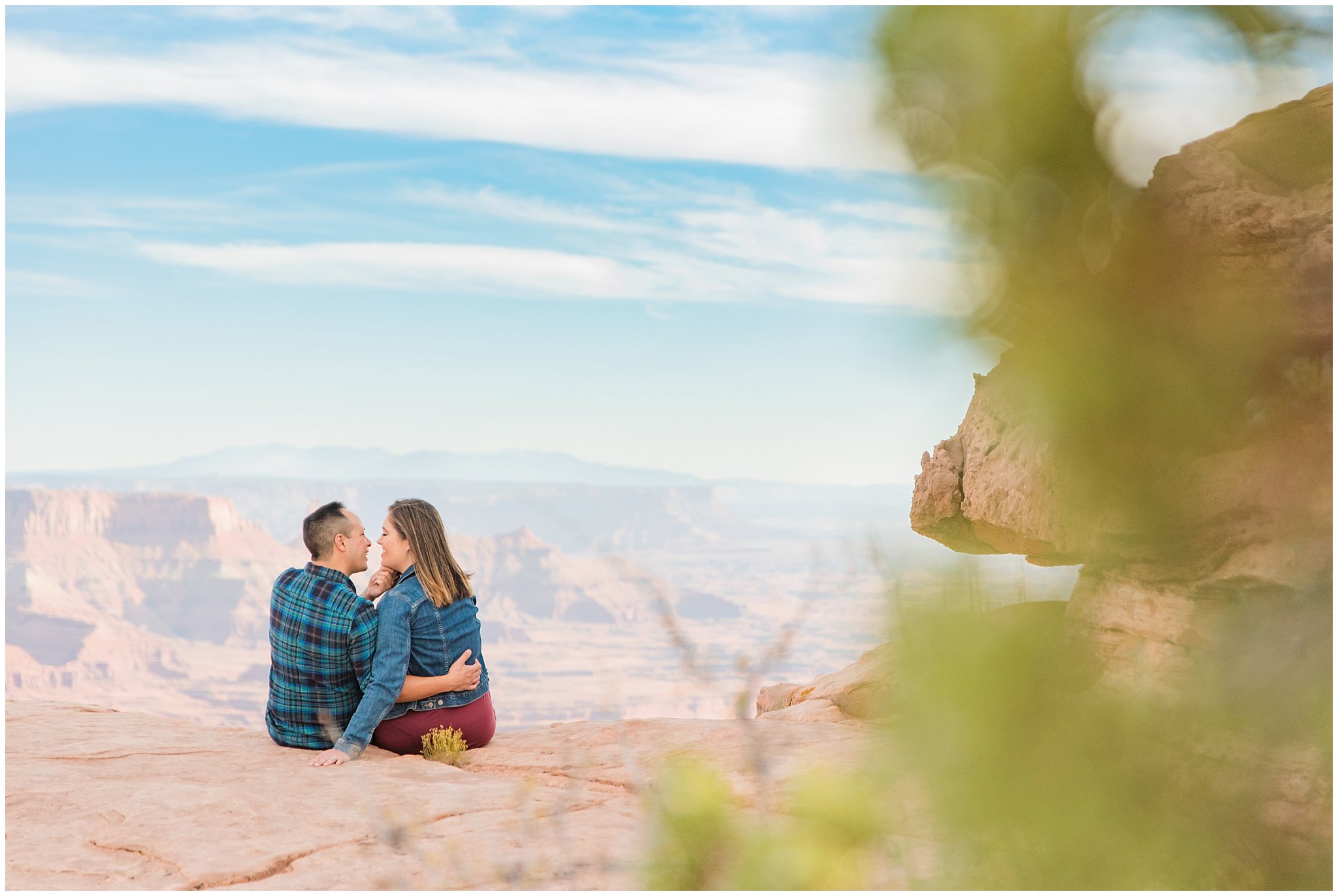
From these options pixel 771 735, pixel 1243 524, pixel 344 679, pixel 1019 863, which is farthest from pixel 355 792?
pixel 1243 524

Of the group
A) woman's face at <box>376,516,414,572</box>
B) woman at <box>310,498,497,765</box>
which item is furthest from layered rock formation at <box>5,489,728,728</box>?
woman's face at <box>376,516,414,572</box>

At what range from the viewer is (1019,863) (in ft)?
4.70

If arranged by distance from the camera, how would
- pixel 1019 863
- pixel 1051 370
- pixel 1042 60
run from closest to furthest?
pixel 1019 863 < pixel 1051 370 < pixel 1042 60

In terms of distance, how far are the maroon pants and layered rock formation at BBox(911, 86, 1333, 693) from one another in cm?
440

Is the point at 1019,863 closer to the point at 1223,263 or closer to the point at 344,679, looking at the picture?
the point at 1223,263

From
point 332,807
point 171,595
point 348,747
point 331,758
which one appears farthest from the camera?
point 171,595

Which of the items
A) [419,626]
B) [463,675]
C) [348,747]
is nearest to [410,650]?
[419,626]

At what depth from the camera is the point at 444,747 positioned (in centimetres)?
563

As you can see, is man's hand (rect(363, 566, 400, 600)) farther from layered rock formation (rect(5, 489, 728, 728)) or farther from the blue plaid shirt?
layered rock formation (rect(5, 489, 728, 728))

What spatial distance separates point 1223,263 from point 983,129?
1.53 feet

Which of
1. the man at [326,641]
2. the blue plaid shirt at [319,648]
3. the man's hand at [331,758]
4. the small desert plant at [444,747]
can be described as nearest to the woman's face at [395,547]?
the man at [326,641]

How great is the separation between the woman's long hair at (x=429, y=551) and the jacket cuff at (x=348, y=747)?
33.2 inches

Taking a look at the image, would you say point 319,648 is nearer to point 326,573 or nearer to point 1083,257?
point 326,573

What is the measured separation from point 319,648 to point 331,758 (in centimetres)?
63
